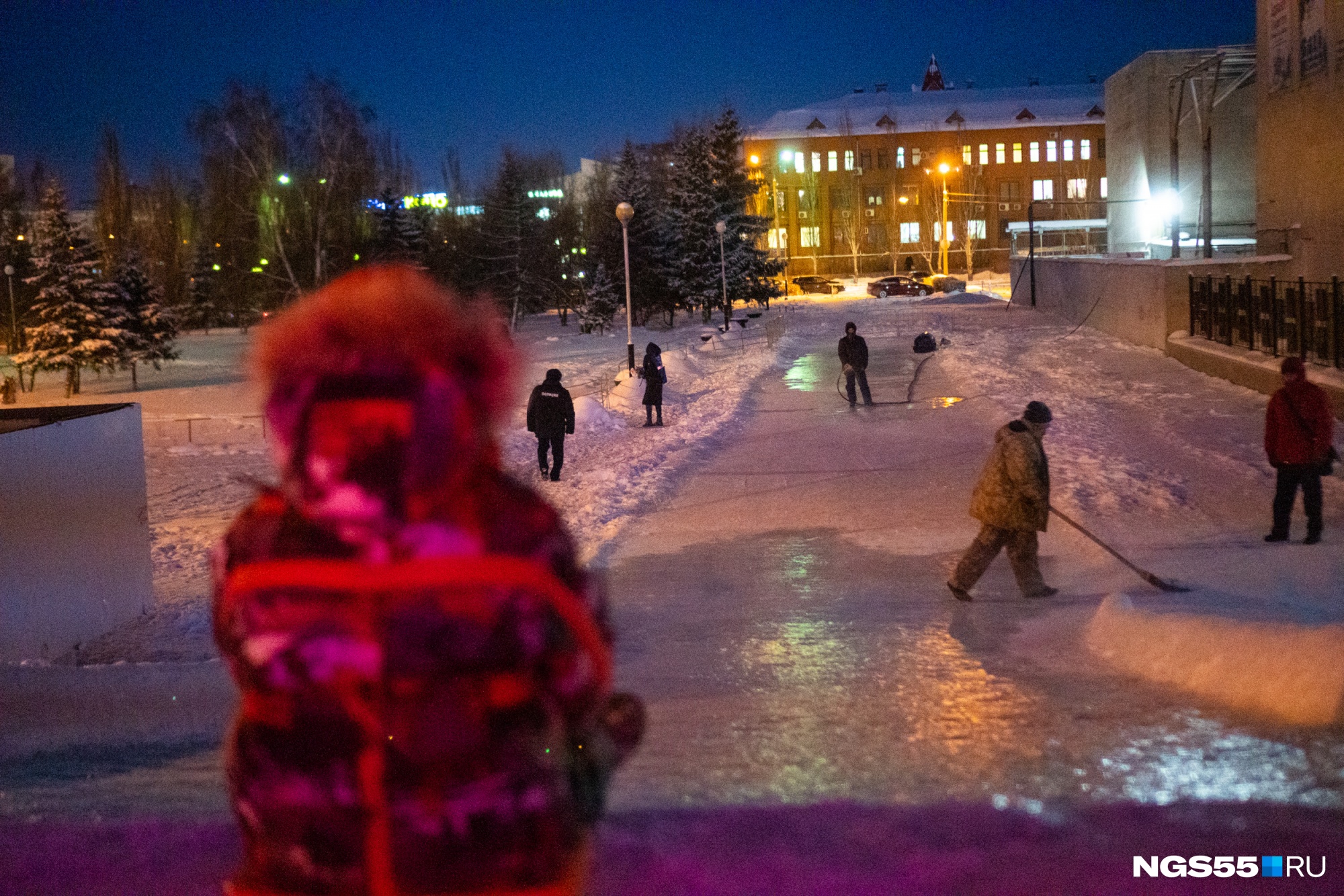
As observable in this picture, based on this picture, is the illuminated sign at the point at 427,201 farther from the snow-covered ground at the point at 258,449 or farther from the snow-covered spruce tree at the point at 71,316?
the snow-covered ground at the point at 258,449

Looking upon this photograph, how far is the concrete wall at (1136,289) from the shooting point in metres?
25.1

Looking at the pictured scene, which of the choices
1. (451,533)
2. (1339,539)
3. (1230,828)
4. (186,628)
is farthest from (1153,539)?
(451,533)

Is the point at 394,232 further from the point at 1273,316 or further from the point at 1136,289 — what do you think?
the point at 1273,316

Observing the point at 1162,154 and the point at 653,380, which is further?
the point at 1162,154

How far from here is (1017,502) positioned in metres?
7.65

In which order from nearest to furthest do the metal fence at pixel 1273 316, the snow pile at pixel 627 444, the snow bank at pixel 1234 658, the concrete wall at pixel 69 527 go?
the snow bank at pixel 1234 658, the concrete wall at pixel 69 527, the snow pile at pixel 627 444, the metal fence at pixel 1273 316

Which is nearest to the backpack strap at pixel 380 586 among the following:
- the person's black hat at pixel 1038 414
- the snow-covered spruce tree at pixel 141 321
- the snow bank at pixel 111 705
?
the snow bank at pixel 111 705

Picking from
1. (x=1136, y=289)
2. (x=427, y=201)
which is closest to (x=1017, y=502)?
(x=1136, y=289)

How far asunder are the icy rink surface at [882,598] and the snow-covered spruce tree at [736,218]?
34.0 metres

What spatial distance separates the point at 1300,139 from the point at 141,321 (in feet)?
107

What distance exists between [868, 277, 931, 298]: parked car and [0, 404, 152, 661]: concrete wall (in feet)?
185

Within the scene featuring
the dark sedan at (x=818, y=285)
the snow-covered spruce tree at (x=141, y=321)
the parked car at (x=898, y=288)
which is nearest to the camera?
the snow-covered spruce tree at (x=141, y=321)

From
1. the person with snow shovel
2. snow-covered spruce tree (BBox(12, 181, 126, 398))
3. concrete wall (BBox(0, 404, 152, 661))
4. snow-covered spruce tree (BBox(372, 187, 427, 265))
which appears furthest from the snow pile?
snow-covered spruce tree (BBox(372, 187, 427, 265))

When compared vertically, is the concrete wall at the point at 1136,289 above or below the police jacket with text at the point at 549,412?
above
